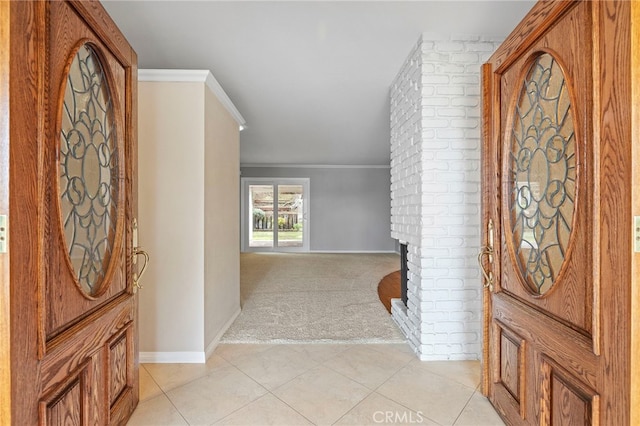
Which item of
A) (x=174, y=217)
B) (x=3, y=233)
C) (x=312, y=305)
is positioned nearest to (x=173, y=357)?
(x=174, y=217)

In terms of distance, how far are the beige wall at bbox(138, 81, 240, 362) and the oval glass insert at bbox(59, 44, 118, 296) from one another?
0.65 meters

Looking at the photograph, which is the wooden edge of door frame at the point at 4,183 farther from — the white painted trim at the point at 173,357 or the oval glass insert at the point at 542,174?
the oval glass insert at the point at 542,174

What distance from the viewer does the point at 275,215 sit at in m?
7.68

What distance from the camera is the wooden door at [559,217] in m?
0.87

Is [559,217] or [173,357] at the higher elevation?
[559,217]

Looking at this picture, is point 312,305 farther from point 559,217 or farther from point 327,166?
point 327,166

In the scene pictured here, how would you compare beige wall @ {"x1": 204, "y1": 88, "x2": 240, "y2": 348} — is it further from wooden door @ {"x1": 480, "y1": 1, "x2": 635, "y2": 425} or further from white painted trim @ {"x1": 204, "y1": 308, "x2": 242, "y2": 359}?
wooden door @ {"x1": 480, "y1": 1, "x2": 635, "y2": 425}

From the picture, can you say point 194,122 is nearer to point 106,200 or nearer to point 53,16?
point 106,200

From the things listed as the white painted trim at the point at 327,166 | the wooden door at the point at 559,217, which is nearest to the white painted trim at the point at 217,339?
the wooden door at the point at 559,217

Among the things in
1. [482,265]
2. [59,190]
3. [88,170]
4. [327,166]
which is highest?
[327,166]

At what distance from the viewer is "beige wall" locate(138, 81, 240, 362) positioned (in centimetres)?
208

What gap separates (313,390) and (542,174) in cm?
167

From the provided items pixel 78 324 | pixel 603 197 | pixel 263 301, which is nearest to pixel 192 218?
pixel 78 324

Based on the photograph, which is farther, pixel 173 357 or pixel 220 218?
pixel 220 218
